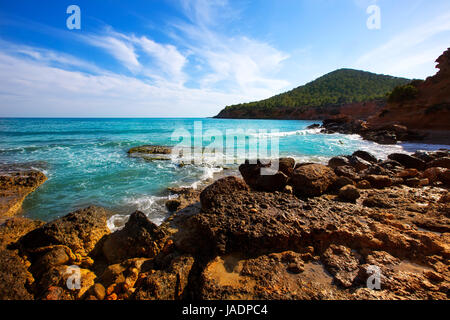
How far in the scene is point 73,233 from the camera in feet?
12.8

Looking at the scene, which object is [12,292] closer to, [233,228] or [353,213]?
[233,228]

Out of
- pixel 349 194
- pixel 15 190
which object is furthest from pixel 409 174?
pixel 15 190

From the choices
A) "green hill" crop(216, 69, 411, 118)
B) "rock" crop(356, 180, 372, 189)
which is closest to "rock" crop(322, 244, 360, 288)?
"rock" crop(356, 180, 372, 189)

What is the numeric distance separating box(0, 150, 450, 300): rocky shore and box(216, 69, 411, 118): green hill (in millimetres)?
80185

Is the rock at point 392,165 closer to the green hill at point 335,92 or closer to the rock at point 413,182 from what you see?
the rock at point 413,182

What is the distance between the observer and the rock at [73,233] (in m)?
3.66

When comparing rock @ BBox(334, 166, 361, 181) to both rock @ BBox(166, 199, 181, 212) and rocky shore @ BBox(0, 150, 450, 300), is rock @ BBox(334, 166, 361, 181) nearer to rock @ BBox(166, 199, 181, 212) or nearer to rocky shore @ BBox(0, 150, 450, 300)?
rocky shore @ BBox(0, 150, 450, 300)

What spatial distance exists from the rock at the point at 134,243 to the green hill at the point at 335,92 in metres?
81.8

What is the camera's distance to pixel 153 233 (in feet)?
12.8

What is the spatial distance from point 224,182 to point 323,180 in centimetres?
290

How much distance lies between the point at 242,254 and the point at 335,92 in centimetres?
10153

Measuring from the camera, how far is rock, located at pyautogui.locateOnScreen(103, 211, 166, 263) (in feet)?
12.1

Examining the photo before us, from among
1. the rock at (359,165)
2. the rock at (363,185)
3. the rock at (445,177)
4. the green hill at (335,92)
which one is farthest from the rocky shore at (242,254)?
the green hill at (335,92)
